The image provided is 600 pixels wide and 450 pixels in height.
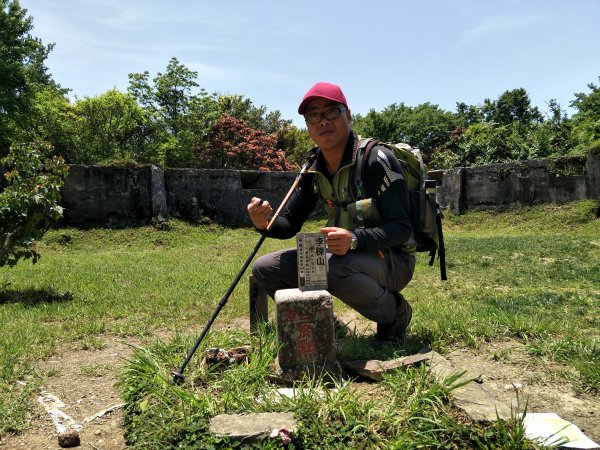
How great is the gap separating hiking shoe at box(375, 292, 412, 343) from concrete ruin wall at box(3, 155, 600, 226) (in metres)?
10.00

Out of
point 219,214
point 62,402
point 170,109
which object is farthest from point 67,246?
point 170,109

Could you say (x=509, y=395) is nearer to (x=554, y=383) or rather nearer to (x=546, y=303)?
(x=554, y=383)

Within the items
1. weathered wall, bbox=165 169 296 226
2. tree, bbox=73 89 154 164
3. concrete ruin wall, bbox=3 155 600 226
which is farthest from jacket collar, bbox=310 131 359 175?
tree, bbox=73 89 154 164

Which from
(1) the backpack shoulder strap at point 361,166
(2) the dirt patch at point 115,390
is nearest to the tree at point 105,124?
(2) the dirt patch at point 115,390

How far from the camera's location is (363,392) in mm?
2625

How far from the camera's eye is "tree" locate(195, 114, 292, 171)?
2358 centimetres

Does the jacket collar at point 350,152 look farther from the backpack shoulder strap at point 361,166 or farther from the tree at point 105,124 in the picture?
the tree at point 105,124

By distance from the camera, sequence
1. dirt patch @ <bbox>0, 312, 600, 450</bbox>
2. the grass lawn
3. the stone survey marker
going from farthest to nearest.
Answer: the stone survey marker
dirt patch @ <bbox>0, 312, 600, 450</bbox>
the grass lawn

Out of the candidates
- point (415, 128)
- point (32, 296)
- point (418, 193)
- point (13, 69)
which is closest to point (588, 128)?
point (418, 193)

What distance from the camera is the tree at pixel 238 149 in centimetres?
2358

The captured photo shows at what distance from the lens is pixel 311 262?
2879 mm

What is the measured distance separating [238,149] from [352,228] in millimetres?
20924

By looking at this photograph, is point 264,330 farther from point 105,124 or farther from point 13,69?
point 105,124

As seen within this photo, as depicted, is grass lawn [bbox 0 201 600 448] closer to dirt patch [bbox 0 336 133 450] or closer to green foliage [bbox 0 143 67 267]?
dirt patch [bbox 0 336 133 450]
